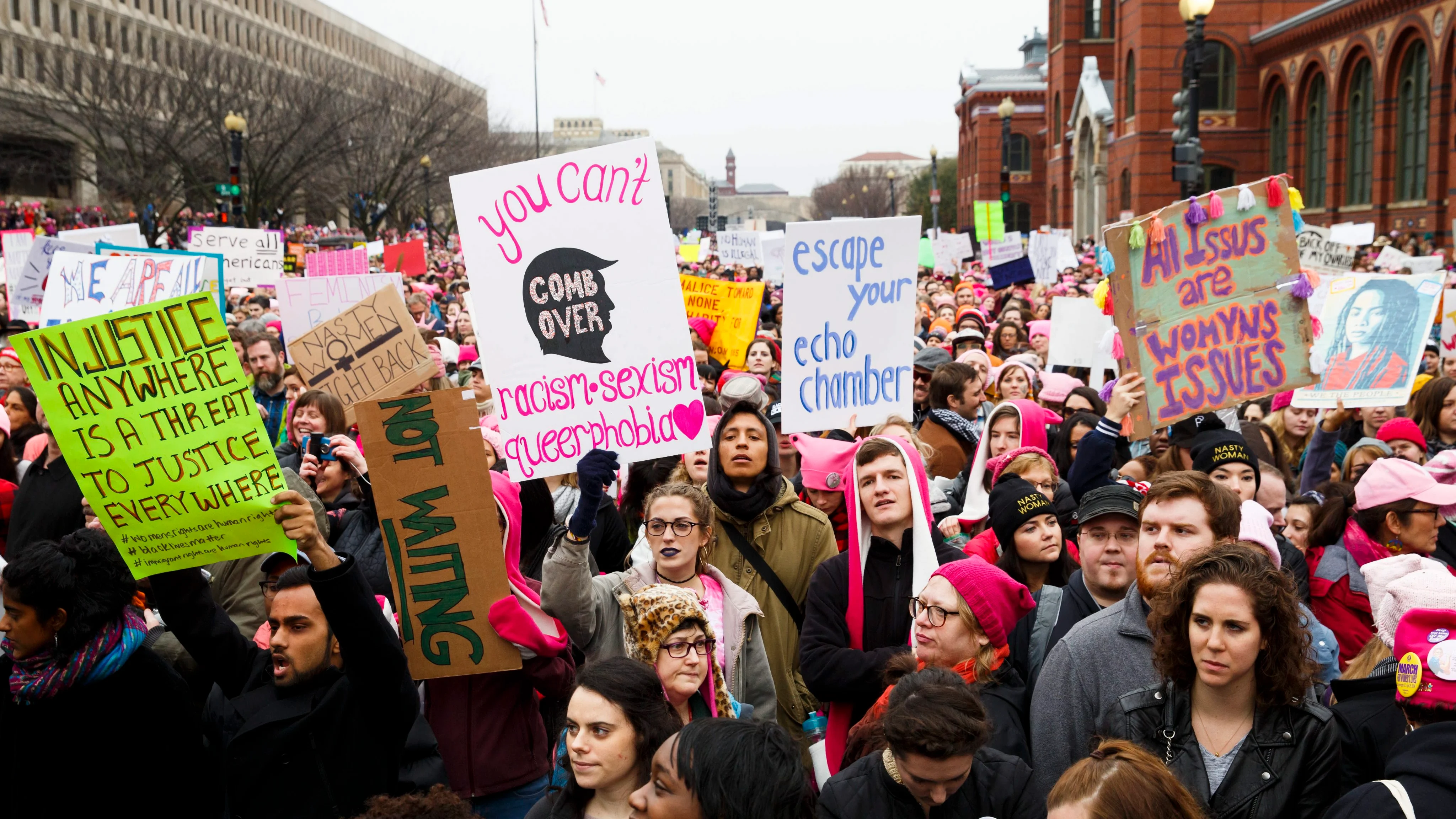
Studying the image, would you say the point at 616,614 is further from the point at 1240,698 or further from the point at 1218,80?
the point at 1218,80

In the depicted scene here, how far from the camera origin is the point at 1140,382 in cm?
555

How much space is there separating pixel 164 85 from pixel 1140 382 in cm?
3738

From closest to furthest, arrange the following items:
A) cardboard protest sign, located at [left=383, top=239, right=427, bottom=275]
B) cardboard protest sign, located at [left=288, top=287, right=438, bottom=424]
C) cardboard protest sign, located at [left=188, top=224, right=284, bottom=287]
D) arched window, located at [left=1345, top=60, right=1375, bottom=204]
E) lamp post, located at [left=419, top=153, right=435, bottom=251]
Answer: cardboard protest sign, located at [left=288, top=287, right=438, bottom=424]
cardboard protest sign, located at [left=188, top=224, right=284, bottom=287]
cardboard protest sign, located at [left=383, top=239, right=427, bottom=275]
arched window, located at [left=1345, top=60, right=1375, bottom=204]
lamp post, located at [left=419, top=153, right=435, bottom=251]

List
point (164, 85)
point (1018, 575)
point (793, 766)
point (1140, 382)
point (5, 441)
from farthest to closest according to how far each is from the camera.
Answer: point (164, 85) < point (5, 441) < point (1140, 382) < point (1018, 575) < point (793, 766)

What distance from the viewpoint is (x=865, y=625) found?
4.32 m

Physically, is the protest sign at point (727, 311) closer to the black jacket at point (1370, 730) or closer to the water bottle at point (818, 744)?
the water bottle at point (818, 744)

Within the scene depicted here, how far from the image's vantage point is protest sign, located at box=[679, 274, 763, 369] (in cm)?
1145

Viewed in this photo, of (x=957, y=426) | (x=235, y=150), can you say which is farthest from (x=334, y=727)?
(x=235, y=150)

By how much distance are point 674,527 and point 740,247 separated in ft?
60.6

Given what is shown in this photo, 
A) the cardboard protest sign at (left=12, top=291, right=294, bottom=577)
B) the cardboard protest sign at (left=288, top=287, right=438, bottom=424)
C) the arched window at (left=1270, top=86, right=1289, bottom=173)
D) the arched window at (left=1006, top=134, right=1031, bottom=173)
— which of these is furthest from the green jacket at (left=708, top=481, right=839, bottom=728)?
the arched window at (left=1006, top=134, right=1031, bottom=173)

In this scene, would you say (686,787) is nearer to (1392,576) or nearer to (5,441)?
(1392,576)

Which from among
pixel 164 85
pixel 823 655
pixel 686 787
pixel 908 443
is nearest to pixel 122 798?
pixel 686 787

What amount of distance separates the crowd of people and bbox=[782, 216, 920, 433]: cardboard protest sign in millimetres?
702

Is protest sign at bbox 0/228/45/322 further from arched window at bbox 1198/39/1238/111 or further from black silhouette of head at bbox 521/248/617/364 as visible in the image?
arched window at bbox 1198/39/1238/111
